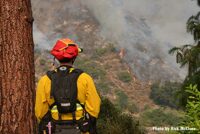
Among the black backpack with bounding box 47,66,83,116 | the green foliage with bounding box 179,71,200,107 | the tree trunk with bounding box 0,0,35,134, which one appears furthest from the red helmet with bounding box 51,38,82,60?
the green foliage with bounding box 179,71,200,107

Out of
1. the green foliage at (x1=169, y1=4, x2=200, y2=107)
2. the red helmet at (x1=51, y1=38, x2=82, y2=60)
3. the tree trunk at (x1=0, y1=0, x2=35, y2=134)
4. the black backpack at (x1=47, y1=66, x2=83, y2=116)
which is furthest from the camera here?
the green foliage at (x1=169, y1=4, x2=200, y2=107)

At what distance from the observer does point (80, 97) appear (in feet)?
14.2

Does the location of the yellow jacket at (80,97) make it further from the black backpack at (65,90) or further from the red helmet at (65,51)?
the red helmet at (65,51)

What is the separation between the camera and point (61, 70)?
14.4 ft

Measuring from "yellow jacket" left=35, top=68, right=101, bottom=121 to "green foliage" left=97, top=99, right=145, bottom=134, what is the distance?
1029 centimetres

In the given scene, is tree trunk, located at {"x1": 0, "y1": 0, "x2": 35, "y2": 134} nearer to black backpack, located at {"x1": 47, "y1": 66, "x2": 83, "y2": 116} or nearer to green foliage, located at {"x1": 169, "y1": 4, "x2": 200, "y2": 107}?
black backpack, located at {"x1": 47, "y1": 66, "x2": 83, "y2": 116}

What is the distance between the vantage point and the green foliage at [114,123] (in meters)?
14.9

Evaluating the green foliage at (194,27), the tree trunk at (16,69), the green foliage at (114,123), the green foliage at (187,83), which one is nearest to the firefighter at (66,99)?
the tree trunk at (16,69)

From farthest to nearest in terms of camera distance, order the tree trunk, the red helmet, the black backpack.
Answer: the tree trunk, the red helmet, the black backpack

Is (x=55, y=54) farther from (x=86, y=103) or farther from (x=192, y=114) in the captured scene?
(x=192, y=114)

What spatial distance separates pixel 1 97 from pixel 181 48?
10.8 meters

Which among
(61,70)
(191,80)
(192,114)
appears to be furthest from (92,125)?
(191,80)

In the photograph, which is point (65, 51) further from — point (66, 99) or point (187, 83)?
point (187, 83)

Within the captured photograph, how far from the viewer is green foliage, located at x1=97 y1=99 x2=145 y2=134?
14.9 meters
